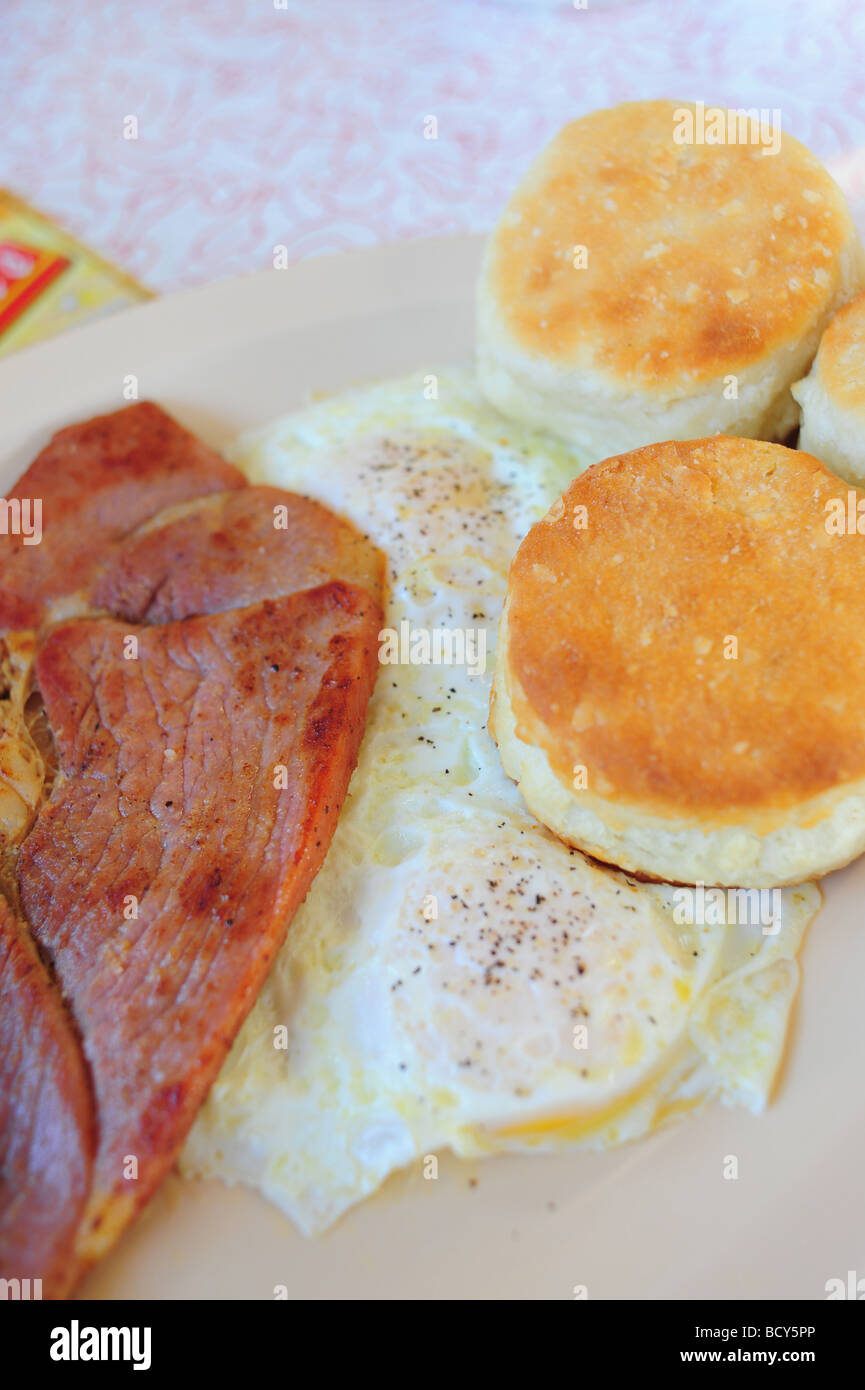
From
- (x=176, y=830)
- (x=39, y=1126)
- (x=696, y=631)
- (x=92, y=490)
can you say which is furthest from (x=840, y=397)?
(x=39, y=1126)

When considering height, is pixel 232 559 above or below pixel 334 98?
below

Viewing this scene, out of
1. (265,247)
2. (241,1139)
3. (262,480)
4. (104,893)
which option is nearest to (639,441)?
(262,480)

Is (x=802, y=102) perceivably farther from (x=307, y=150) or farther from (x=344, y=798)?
(x=344, y=798)

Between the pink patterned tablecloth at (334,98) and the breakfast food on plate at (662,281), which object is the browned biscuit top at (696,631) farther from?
the pink patterned tablecloth at (334,98)

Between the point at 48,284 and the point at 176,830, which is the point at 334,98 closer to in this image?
the point at 48,284

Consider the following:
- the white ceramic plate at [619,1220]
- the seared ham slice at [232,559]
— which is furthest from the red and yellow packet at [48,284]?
the white ceramic plate at [619,1220]

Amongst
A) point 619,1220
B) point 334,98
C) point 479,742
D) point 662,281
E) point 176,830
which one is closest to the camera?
point 619,1220
